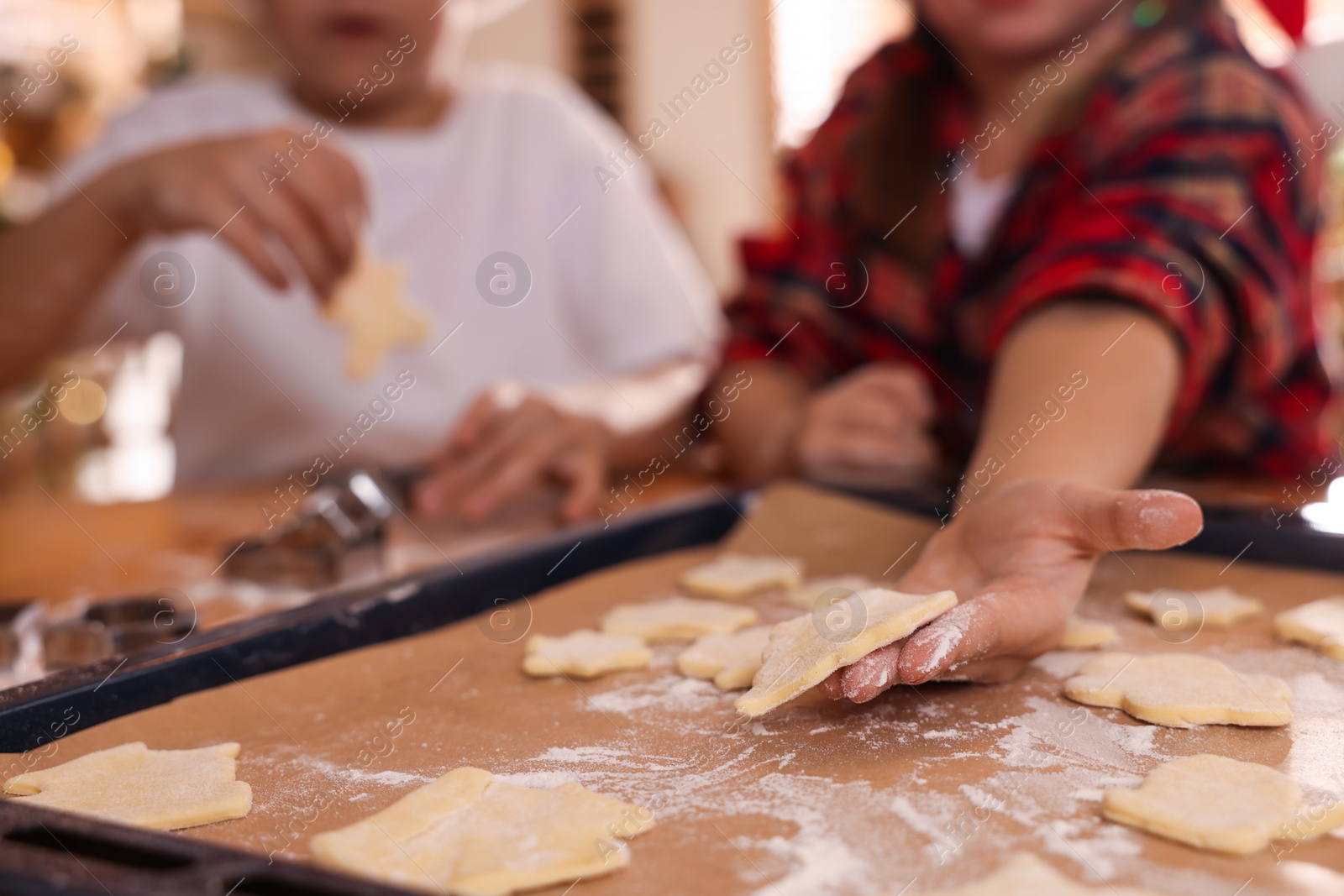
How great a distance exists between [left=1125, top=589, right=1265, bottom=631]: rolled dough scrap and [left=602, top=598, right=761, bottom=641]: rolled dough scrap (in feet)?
1.14

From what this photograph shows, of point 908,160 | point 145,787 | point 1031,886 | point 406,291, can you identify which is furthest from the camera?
point 406,291

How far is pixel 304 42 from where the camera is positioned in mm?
1841

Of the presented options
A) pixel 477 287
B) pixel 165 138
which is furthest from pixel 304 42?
pixel 477 287

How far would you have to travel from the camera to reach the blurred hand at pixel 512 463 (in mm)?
1389

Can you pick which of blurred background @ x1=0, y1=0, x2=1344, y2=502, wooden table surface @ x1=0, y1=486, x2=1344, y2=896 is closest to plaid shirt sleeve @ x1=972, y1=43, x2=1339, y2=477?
wooden table surface @ x1=0, y1=486, x2=1344, y2=896

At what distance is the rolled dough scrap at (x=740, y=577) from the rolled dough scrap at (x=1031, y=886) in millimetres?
554

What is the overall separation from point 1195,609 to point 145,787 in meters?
0.83

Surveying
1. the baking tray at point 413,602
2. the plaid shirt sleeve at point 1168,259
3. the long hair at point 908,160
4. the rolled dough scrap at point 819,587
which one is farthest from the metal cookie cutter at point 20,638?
the long hair at point 908,160

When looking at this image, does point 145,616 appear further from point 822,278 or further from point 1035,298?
point 822,278

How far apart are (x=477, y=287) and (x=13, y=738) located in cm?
145

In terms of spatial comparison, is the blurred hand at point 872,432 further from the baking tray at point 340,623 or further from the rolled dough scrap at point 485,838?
the rolled dough scrap at point 485,838

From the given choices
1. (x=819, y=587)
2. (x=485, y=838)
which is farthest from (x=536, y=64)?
(x=485, y=838)

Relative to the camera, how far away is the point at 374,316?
1595mm

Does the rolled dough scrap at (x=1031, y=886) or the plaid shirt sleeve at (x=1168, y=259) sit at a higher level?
the plaid shirt sleeve at (x=1168, y=259)
